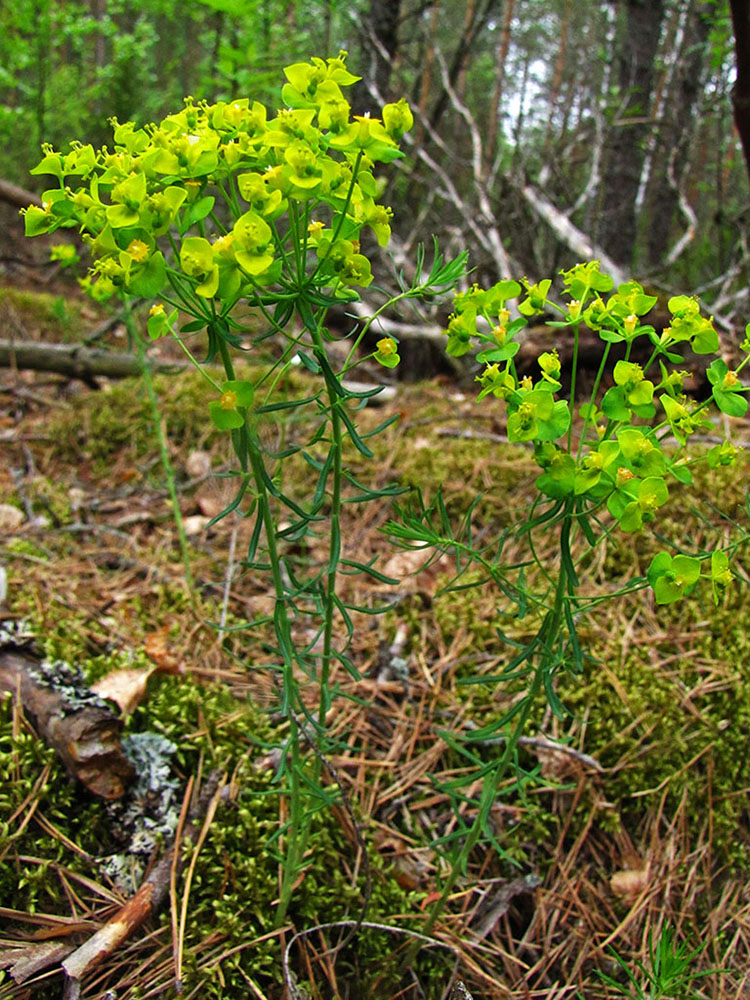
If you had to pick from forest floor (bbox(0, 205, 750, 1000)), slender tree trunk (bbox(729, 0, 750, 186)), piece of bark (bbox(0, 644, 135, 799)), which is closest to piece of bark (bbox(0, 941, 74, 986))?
forest floor (bbox(0, 205, 750, 1000))

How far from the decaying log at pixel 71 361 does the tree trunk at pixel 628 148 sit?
3.70 metres

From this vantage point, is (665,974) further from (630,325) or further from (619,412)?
(630,325)

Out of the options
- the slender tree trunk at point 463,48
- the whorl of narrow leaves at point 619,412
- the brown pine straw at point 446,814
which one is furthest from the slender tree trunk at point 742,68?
the slender tree trunk at point 463,48

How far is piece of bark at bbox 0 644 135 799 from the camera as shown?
1.47 metres

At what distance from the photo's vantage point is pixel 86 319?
505 cm

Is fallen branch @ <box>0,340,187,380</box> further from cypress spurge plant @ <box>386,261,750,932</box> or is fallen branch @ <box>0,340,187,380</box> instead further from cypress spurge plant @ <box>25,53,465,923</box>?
cypress spurge plant @ <box>386,261,750,932</box>

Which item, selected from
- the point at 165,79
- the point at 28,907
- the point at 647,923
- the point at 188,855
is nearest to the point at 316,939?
the point at 188,855

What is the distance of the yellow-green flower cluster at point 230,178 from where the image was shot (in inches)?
36.8

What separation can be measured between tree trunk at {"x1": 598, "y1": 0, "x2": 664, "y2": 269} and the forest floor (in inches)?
142

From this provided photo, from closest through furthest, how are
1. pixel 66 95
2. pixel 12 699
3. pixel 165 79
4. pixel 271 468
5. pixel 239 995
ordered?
pixel 239 995
pixel 12 699
pixel 271 468
pixel 66 95
pixel 165 79

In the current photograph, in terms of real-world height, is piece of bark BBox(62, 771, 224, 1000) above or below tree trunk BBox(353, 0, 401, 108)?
below

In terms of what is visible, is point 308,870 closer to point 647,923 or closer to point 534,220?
point 647,923

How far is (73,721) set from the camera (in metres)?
1.51

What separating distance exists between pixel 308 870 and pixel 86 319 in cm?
454
